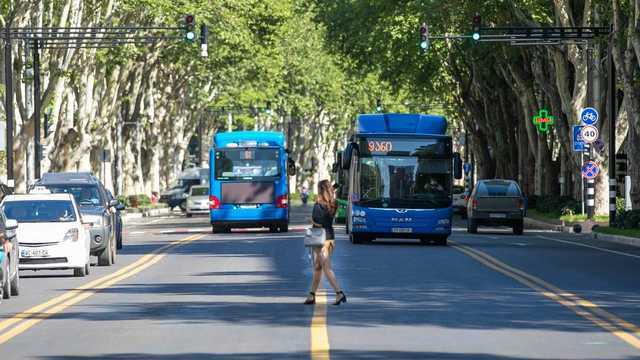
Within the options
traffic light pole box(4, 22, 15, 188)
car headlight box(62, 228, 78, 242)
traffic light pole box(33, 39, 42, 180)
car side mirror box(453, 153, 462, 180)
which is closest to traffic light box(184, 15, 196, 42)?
traffic light pole box(4, 22, 15, 188)

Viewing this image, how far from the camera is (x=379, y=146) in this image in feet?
142

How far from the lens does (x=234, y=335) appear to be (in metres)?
18.0

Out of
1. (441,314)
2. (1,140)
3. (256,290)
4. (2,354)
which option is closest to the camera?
(2,354)

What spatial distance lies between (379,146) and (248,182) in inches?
502

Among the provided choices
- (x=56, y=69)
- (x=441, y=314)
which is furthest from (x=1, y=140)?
(x=441, y=314)

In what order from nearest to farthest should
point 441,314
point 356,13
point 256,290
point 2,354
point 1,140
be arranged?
1. point 2,354
2. point 441,314
3. point 256,290
4. point 1,140
5. point 356,13

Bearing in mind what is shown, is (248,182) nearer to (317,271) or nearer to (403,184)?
(403,184)

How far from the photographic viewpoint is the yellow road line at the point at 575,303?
18.0 meters

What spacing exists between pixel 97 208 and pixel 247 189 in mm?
20243

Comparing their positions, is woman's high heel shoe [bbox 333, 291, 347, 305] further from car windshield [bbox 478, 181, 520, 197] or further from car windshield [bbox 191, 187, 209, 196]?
car windshield [bbox 191, 187, 209, 196]

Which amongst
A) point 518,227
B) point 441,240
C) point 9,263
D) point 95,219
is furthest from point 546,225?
point 9,263

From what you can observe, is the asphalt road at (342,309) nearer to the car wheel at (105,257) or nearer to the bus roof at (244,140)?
the car wheel at (105,257)

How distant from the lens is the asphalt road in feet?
54.2

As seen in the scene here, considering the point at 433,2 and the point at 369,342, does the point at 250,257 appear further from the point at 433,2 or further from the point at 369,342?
the point at 433,2
